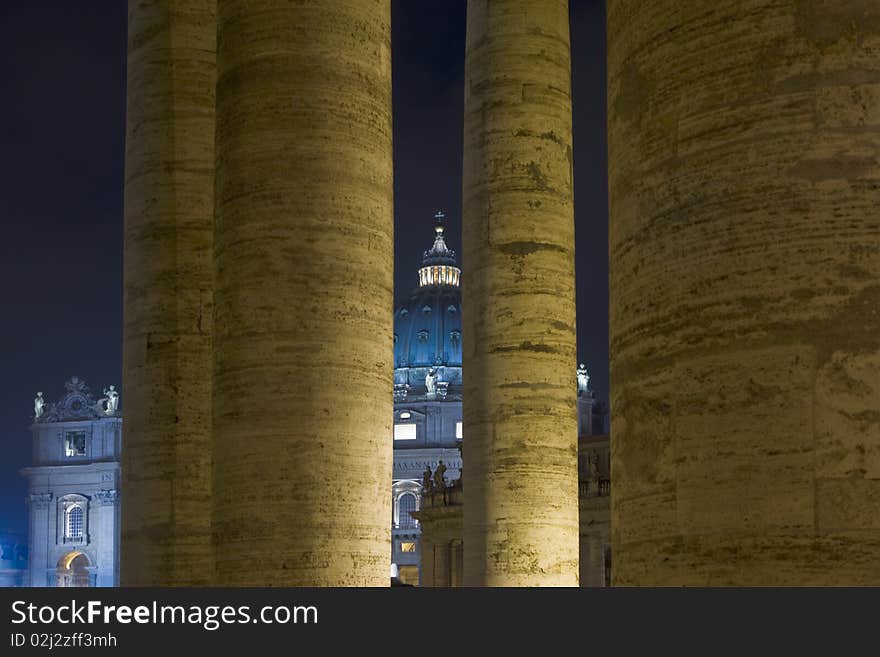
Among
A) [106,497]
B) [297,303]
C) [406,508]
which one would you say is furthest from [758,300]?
[106,497]

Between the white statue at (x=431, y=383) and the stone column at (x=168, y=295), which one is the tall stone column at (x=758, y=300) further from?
the white statue at (x=431, y=383)

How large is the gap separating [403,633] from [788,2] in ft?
13.7

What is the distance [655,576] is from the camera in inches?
362

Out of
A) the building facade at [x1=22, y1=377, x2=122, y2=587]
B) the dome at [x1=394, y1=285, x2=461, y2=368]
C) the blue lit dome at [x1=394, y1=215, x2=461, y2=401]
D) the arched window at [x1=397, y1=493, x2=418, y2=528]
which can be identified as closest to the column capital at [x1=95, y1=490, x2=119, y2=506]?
the building facade at [x1=22, y1=377, x2=122, y2=587]

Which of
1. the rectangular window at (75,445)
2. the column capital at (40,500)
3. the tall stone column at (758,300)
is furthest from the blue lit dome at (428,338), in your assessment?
the tall stone column at (758,300)

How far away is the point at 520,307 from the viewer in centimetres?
2566

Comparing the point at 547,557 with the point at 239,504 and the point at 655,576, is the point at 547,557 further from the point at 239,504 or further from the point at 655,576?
the point at 655,576

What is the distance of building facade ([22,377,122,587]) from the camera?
158 meters

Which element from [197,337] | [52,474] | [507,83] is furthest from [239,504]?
[52,474]

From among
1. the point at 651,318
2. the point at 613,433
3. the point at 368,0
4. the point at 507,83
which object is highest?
the point at 507,83

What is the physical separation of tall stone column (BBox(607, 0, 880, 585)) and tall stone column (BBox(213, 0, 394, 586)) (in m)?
7.11

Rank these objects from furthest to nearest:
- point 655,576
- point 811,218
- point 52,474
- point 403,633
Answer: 1. point 52,474
2. point 655,576
3. point 811,218
4. point 403,633

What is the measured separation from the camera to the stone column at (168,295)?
22.4m

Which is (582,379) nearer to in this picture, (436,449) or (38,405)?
(436,449)
